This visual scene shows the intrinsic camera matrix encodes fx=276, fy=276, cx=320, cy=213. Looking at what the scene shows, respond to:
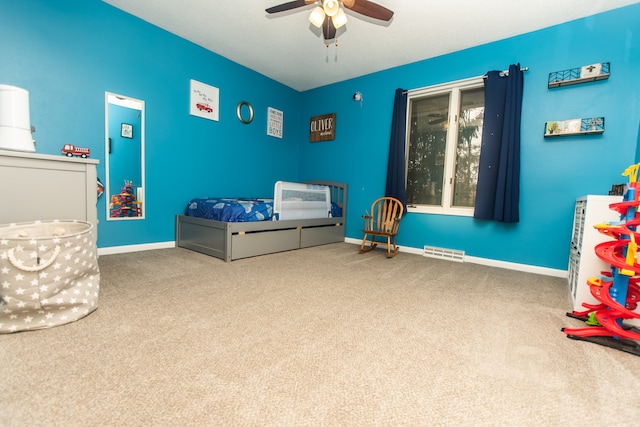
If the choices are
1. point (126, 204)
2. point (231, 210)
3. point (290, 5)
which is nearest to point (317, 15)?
point (290, 5)

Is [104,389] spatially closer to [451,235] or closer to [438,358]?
[438,358]

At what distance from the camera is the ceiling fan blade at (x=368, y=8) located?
2.11 meters

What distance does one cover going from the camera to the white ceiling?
2.52 m

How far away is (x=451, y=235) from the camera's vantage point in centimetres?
333

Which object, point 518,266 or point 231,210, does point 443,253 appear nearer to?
point 518,266

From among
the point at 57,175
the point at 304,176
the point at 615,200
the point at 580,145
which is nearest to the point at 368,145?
the point at 304,176

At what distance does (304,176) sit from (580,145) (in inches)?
138

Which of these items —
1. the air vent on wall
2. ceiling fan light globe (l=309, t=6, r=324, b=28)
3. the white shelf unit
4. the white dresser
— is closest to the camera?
the white dresser

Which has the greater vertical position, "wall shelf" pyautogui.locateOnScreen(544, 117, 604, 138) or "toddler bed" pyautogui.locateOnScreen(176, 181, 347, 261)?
"wall shelf" pyautogui.locateOnScreen(544, 117, 604, 138)

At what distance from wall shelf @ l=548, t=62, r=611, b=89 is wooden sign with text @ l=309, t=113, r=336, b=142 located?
2.65m

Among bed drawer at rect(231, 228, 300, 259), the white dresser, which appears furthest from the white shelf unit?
the white dresser

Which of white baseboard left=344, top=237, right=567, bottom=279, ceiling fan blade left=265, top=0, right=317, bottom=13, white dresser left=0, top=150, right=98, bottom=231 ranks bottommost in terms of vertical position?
white baseboard left=344, top=237, right=567, bottom=279

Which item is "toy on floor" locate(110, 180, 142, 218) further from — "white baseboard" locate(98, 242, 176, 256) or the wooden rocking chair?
the wooden rocking chair

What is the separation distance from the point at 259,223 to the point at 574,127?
10.5 feet
